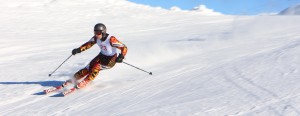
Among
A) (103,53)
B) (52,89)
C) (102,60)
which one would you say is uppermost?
(103,53)

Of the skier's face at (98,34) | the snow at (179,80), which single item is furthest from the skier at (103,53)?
the snow at (179,80)

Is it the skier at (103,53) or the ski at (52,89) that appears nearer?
the ski at (52,89)

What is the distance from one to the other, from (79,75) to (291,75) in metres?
3.83

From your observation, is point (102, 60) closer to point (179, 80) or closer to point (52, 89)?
point (52, 89)

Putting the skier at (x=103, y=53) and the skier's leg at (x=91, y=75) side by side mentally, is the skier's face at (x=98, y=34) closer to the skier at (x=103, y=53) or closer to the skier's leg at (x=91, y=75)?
the skier at (x=103, y=53)

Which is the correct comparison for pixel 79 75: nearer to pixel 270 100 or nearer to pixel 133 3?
pixel 270 100

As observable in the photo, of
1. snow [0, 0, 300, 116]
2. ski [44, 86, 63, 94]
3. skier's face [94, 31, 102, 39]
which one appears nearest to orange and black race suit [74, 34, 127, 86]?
skier's face [94, 31, 102, 39]

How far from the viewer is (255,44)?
461 inches

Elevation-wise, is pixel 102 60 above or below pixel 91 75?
above

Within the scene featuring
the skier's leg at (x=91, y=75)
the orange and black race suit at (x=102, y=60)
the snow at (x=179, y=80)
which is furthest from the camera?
the orange and black race suit at (x=102, y=60)

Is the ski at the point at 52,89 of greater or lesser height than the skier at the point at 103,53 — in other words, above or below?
below

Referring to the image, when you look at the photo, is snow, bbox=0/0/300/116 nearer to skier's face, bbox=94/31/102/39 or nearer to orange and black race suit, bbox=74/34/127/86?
orange and black race suit, bbox=74/34/127/86

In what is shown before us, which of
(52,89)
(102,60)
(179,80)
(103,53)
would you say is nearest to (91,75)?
(102,60)

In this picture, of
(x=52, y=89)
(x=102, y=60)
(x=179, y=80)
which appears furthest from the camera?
(x=102, y=60)
